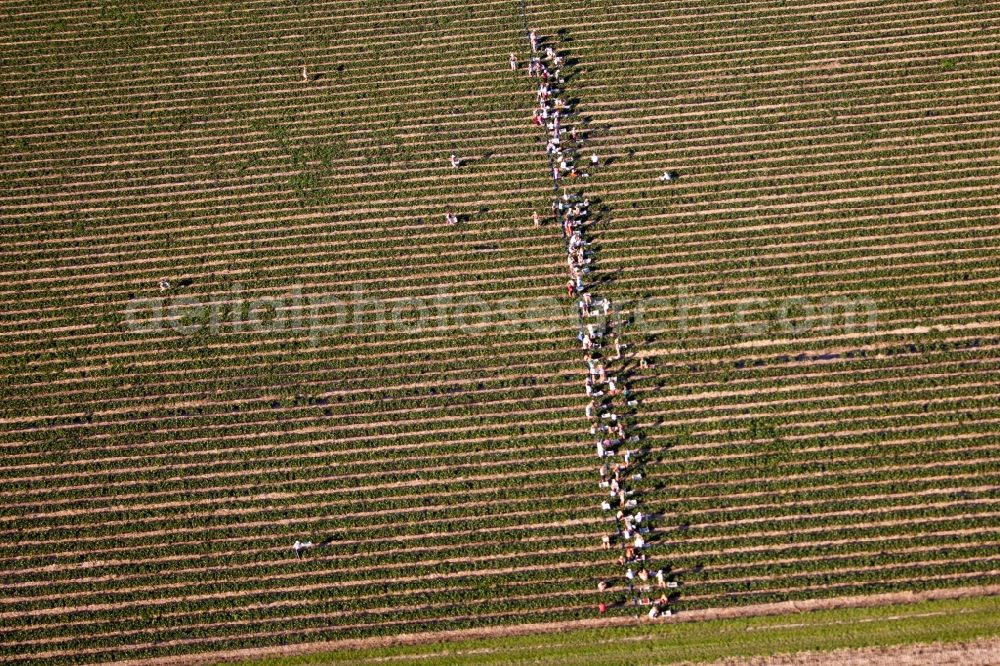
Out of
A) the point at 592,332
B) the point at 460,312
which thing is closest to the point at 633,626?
the point at 592,332

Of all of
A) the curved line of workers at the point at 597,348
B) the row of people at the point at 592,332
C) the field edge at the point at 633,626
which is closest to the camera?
the field edge at the point at 633,626

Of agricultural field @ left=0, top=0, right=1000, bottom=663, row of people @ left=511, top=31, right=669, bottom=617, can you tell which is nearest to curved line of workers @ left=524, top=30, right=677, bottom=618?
row of people @ left=511, top=31, right=669, bottom=617

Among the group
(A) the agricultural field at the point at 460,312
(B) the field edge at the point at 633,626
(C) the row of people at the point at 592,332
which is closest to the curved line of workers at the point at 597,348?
(C) the row of people at the point at 592,332

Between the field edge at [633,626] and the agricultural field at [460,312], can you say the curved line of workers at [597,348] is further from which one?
the field edge at [633,626]

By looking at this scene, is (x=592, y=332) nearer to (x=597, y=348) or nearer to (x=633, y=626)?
(x=597, y=348)

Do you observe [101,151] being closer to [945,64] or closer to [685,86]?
[685,86]

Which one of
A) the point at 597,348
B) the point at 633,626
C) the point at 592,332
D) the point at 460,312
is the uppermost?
the point at 460,312

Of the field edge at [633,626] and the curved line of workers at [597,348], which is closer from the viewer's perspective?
the field edge at [633,626]

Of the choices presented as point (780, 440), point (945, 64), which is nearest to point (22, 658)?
point (780, 440)
